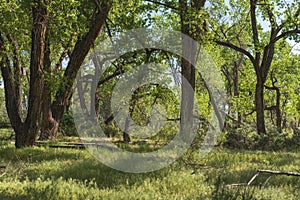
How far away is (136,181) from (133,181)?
0.07m

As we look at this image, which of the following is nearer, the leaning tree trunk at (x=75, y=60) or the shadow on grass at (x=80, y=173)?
the shadow on grass at (x=80, y=173)

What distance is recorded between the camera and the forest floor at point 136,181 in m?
5.32

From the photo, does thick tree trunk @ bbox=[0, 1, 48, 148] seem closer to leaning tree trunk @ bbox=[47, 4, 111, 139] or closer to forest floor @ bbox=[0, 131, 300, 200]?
leaning tree trunk @ bbox=[47, 4, 111, 139]

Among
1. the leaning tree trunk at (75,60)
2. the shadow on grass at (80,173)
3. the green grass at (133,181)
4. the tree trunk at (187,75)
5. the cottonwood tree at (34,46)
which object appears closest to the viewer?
the green grass at (133,181)

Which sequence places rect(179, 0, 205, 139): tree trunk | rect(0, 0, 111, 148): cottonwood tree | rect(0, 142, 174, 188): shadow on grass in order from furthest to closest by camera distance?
rect(179, 0, 205, 139): tree trunk, rect(0, 0, 111, 148): cottonwood tree, rect(0, 142, 174, 188): shadow on grass

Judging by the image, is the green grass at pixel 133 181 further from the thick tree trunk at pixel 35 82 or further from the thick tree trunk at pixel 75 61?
the thick tree trunk at pixel 75 61

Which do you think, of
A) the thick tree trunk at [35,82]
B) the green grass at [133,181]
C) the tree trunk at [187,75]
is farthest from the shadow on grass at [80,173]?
the tree trunk at [187,75]

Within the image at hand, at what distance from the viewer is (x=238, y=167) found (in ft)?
28.0

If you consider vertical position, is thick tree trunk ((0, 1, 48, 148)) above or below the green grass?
above

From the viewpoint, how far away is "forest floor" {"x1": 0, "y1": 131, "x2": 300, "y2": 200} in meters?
5.32

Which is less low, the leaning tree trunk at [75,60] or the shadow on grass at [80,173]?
the leaning tree trunk at [75,60]

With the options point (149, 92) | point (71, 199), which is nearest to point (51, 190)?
point (71, 199)

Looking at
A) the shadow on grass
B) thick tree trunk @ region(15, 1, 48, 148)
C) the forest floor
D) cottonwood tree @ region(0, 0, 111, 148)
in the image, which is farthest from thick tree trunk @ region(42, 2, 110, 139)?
the forest floor

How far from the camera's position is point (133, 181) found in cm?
661
